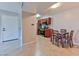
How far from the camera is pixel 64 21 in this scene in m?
9.17

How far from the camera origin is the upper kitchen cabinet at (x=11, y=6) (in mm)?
6786

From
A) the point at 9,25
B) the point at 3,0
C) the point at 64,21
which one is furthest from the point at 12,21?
the point at 64,21

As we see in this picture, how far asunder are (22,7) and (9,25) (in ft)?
6.28

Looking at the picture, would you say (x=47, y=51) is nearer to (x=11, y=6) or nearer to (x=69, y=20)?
(x=11, y=6)

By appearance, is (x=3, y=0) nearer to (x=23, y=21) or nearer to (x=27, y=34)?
(x=23, y=21)

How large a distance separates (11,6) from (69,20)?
3.91 meters

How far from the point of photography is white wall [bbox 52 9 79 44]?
7.66 meters

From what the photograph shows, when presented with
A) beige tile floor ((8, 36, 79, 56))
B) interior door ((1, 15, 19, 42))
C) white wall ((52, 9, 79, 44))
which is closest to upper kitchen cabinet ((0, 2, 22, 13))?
interior door ((1, 15, 19, 42))

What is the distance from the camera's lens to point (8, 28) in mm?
8219

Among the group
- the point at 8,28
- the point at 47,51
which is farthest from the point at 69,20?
the point at 8,28

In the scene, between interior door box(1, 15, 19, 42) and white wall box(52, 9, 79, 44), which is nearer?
white wall box(52, 9, 79, 44)

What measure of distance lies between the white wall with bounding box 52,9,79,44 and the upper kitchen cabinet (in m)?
3.35

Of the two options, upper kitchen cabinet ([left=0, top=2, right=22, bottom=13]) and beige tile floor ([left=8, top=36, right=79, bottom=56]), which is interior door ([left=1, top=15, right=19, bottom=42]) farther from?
beige tile floor ([left=8, top=36, right=79, bottom=56])

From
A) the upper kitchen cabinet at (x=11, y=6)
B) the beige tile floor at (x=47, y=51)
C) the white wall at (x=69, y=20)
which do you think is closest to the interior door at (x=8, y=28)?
the upper kitchen cabinet at (x=11, y=6)
